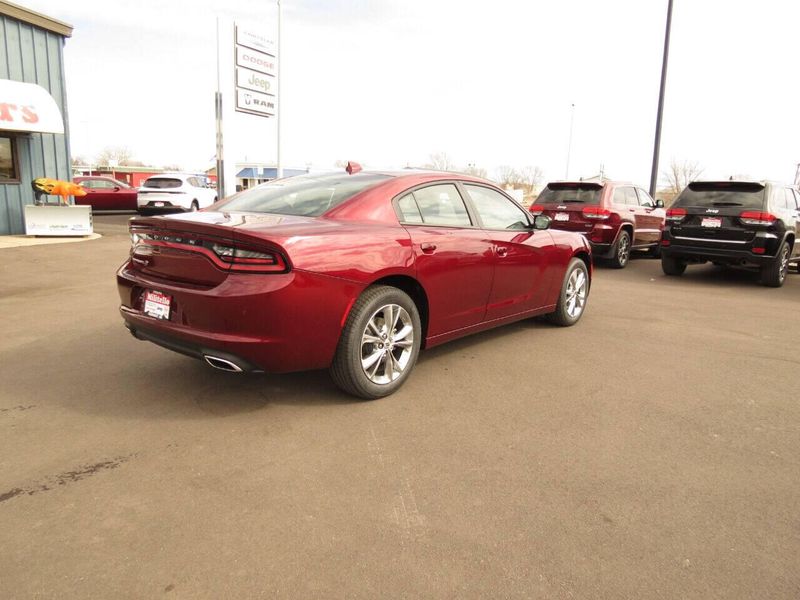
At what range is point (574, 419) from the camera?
3.60 meters

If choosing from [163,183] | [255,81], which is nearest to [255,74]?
[255,81]

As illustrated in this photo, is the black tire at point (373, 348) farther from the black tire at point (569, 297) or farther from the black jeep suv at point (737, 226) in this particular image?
the black jeep suv at point (737, 226)

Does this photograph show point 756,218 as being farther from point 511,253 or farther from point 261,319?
point 261,319

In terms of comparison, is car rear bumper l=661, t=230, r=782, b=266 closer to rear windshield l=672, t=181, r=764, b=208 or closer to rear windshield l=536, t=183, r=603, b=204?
rear windshield l=672, t=181, r=764, b=208

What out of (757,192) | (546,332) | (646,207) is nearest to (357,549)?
(546,332)

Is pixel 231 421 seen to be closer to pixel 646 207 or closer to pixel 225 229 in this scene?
pixel 225 229

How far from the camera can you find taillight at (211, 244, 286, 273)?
126 inches

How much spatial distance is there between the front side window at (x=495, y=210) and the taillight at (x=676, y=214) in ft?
18.1

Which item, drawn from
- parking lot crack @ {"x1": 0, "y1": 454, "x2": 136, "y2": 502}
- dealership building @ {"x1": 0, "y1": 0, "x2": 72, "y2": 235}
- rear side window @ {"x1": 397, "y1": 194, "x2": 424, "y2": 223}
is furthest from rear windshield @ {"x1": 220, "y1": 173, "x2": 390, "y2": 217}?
dealership building @ {"x1": 0, "y1": 0, "x2": 72, "y2": 235}

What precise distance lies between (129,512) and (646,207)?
39.4 feet

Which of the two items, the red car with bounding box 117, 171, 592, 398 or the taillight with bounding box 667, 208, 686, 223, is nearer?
the red car with bounding box 117, 171, 592, 398

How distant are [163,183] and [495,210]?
18.5 m

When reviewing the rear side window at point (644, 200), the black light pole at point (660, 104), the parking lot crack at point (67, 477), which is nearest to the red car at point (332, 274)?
the parking lot crack at point (67, 477)

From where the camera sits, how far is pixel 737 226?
29.6 feet
